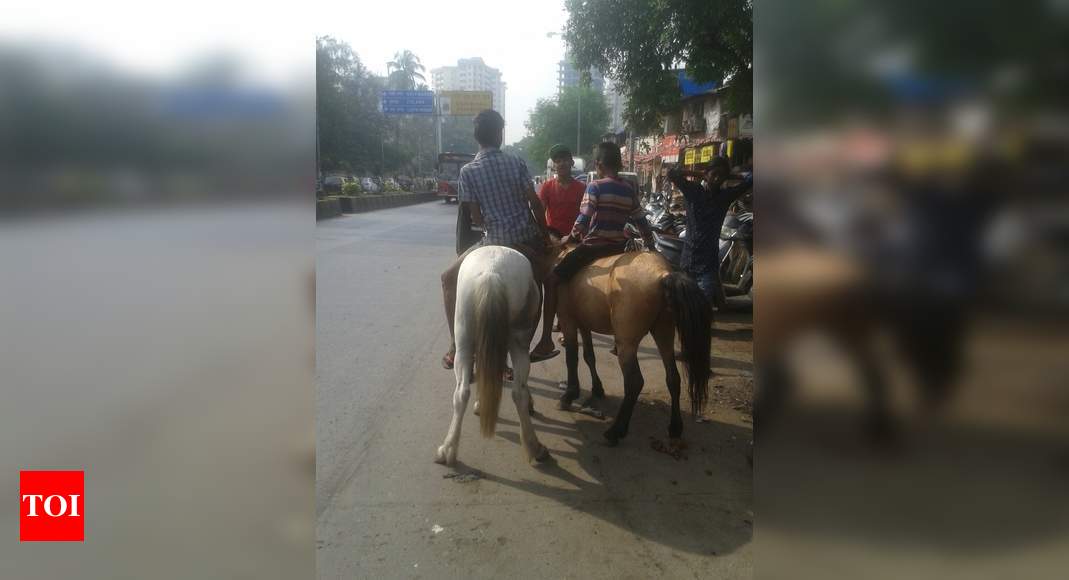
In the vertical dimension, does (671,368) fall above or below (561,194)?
below

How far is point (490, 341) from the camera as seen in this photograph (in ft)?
9.77

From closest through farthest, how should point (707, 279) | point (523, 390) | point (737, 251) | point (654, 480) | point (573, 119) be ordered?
point (654, 480)
point (523, 390)
point (707, 279)
point (737, 251)
point (573, 119)

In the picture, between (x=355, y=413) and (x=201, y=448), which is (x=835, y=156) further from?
(x=355, y=413)

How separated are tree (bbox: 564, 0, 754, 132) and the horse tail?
214 inches

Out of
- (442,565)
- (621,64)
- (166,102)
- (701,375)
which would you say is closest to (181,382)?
(166,102)

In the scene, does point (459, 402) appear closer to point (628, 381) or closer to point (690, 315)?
point (628, 381)

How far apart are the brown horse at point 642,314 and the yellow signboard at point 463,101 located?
28.4 metres

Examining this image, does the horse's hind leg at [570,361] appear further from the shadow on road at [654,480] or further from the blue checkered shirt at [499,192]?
the blue checkered shirt at [499,192]

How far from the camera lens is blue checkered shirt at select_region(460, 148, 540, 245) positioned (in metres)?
3.71

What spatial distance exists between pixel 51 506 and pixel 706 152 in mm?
14031

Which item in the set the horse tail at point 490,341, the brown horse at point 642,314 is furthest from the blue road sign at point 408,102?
the horse tail at point 490,341

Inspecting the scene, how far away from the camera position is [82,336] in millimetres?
1071

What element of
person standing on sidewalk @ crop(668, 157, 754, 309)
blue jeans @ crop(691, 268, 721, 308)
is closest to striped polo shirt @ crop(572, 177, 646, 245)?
person standing on sidewalk @ crop(668, 157, 754, 309)

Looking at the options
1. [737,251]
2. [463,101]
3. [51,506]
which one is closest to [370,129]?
[463,101]
